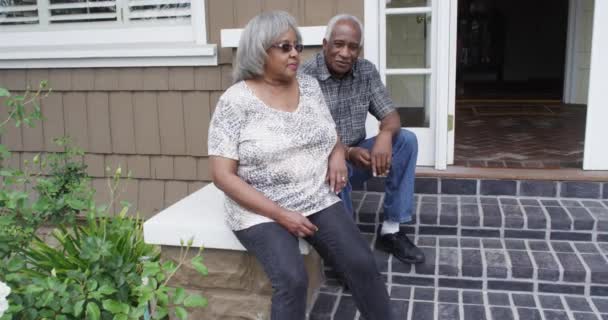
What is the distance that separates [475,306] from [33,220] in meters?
1.62

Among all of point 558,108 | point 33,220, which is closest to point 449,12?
point 33,220

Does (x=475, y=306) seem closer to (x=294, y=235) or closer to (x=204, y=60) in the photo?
(x=294, y=235)

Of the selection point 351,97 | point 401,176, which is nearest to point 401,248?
point 401,176

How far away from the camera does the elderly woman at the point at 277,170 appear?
1874mm

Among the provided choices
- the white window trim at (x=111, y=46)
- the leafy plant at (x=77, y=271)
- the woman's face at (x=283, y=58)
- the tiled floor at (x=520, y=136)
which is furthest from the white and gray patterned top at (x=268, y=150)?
the tiled floor at (x=520, y=136)

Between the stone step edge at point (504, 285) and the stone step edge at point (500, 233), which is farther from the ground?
the stone step edge at point (500, 233)

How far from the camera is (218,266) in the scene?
2180 millimetres

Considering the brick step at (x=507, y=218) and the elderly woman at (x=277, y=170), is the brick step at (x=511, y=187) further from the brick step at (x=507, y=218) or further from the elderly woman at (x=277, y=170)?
the elderly woman at (x=277, y=170)

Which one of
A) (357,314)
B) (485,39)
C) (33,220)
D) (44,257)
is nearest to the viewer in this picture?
(33,220)

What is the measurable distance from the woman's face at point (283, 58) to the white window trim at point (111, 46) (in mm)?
1249

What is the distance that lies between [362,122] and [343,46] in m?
0.35

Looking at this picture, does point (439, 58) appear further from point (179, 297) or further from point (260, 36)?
point (179, 297)

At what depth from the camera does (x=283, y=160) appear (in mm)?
1950

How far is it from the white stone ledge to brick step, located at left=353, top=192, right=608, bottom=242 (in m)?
0.77
